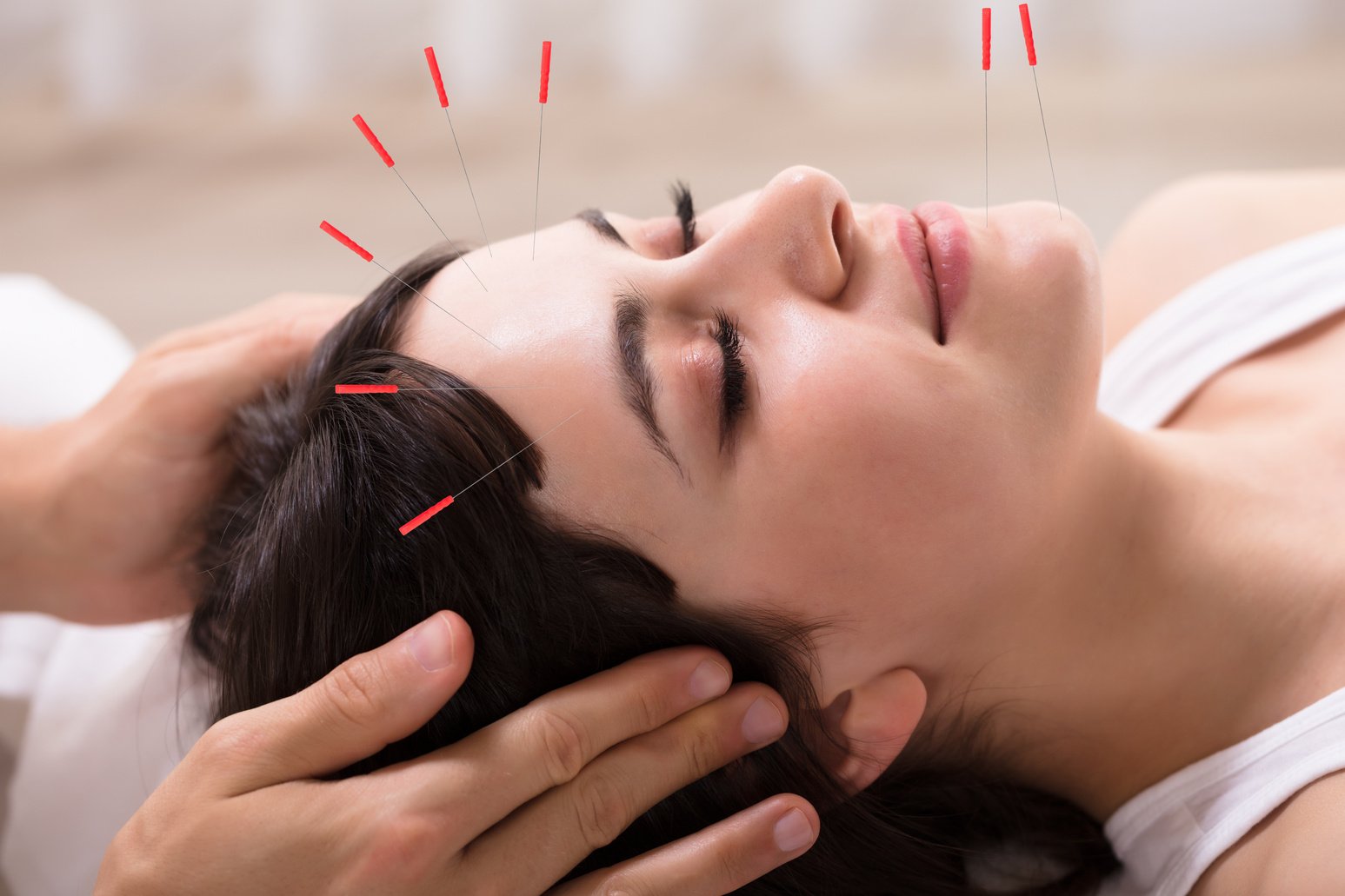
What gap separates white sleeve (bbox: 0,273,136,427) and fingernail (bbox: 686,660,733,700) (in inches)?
48.9

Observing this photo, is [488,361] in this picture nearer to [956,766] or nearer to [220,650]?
[220,650]

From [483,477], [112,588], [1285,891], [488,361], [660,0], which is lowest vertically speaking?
[1285,891]

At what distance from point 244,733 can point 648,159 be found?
1706 mm

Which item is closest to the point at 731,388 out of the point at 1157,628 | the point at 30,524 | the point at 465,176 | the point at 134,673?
the point at 1157,628

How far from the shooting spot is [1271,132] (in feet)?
7.52

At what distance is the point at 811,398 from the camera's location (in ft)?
3.45

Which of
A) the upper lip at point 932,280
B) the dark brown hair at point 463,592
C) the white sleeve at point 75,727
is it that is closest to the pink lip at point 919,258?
the upper lip at point 932,280

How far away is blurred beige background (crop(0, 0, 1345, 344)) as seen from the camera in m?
2.34

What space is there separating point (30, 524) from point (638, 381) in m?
0.94

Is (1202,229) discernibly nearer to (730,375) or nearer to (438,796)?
(730,375)

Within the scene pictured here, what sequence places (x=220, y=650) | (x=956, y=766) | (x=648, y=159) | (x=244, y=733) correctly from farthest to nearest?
(x=648, y=159) → (x=956, y=766) → (x=220, y=650) → (x=244, y=733)

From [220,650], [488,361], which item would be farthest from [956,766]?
[220,650]

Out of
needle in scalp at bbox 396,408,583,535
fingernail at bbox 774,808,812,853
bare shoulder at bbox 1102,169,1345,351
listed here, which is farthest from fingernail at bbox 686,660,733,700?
bare shoulder at bbox 1102,169,1345,351

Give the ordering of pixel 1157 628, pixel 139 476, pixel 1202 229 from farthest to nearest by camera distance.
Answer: pixel 1202 229, pixel 139 476, pixel 1157 628
